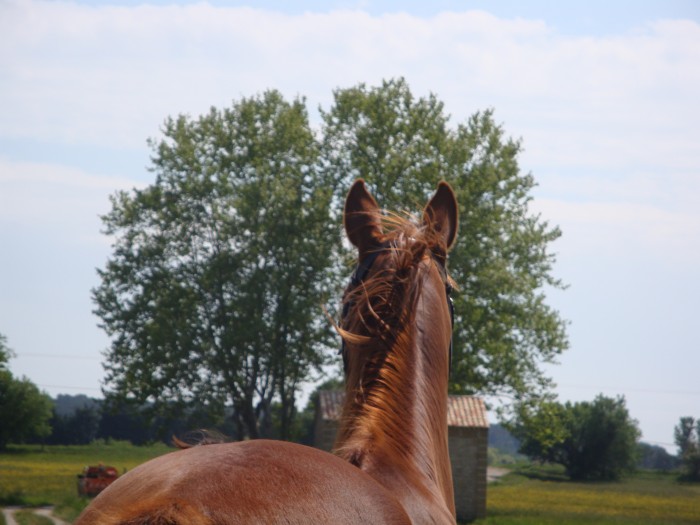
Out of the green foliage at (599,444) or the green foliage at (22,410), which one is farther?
the green foliage at (599,444)

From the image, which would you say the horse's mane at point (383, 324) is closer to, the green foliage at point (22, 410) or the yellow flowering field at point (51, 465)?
the yellow flowering field at point (51, 465)

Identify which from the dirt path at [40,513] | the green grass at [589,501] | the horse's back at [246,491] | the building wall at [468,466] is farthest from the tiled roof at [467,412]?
the horse's back at [246,491]

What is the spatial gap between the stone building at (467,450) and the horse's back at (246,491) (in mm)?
30513

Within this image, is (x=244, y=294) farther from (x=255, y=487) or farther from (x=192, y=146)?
(x=255, y=487)

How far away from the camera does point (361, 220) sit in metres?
3.55

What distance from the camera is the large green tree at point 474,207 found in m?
35.1

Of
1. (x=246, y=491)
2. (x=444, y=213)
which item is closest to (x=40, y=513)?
(x=444, y=213)

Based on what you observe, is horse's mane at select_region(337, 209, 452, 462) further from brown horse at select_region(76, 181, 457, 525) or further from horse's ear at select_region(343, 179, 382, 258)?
horse's ear at select_region(343, 179, 382, 258)

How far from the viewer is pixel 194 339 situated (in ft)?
123

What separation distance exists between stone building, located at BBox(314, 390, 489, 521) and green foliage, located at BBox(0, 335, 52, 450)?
1218 centimetres

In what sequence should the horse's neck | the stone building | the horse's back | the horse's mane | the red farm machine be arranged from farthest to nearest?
the stone building
the red farm machine
the horse's mane
the horse's neck
the horse's back

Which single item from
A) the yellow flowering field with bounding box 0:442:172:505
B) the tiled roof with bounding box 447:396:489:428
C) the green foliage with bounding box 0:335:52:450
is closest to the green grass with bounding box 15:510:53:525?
the yellow flowering field with bounding box 0:442:172:505

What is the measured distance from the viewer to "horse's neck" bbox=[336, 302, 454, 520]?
2.66 metres

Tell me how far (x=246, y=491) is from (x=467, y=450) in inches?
1269
